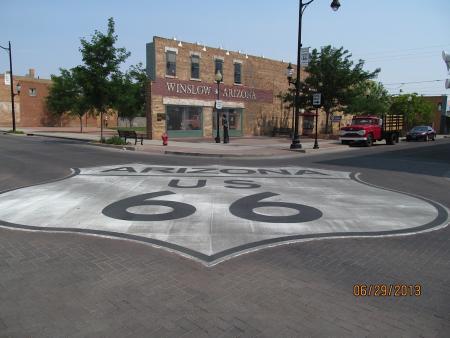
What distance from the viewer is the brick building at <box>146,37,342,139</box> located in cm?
2912

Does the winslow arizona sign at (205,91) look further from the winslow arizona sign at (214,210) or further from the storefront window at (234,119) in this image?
the winslow arizona sign at (214,210)

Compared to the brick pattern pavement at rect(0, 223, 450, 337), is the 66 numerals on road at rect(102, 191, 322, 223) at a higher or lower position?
higher

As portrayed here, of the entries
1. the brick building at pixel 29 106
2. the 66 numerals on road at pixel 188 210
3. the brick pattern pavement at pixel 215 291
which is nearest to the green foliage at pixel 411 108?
the brick building at pixel 29 106

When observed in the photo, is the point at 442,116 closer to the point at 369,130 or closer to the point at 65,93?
the point at 369,130

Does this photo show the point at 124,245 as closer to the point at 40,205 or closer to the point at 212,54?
the point at 40,205

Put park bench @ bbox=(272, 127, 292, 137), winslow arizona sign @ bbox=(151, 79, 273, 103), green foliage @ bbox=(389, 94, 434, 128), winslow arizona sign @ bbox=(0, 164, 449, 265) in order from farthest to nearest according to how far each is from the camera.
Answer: green foliage @ bbox=(389, 94, 434, 128)
park bench @ bbox=(272, 127, 292, 137)
winslow arizona sign @ bbox=(151, 79, 273, 103)
winslow arizona sign @ bbox=(0, 164, 449, 265)

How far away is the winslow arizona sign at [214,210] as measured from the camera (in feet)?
19.3

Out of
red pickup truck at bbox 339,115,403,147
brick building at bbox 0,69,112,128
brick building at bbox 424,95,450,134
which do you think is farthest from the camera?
brick building at bbox 424,95,450,134

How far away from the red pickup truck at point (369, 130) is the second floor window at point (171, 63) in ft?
44.7

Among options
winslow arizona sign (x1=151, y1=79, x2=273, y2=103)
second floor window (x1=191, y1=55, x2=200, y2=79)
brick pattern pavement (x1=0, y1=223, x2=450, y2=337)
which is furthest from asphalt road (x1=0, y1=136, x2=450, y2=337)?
second floor window (x1=191, y1=55, x2=200, y2=79)

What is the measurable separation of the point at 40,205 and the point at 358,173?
10180 mm

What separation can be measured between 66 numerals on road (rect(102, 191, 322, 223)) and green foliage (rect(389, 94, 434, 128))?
51970 mm

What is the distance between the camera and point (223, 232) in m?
6.04

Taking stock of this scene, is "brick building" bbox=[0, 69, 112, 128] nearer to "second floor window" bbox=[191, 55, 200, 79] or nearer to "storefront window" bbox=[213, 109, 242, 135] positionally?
"storefront window" bbox=[213, 109, 242, 135]
